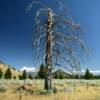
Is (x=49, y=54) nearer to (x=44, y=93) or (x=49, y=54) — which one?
(x=49, y=54)

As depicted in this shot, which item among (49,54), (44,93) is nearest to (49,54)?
(49,54)

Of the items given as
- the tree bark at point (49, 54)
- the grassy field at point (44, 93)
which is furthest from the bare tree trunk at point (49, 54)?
the grassy field at point (44, 93)

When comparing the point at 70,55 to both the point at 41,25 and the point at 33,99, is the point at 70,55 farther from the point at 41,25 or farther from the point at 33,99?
the point at 33,99

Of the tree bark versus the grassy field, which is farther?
the tree bark

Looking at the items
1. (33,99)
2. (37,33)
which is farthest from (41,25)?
(33,99)

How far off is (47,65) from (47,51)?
1.16 m

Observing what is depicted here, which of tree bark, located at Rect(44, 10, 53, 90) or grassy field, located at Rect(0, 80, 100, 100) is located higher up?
tree bark, located at Rect(44, 10, 53, 90)

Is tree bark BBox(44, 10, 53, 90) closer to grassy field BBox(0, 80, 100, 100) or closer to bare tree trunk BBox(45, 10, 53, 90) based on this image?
bare tree trunk BBox(45, 10, 53, 90)

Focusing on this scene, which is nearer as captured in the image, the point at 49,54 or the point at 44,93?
the point at 44,93

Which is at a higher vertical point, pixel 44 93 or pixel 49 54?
pixel 49 54

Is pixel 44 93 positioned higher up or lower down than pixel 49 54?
lower down

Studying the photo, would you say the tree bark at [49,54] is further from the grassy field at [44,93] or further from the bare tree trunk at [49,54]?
the grassy field at [44,93]

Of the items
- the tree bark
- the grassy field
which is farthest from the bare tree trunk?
the grassy field

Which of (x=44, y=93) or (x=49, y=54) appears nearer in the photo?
(x=44, y=93)
